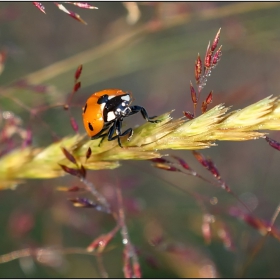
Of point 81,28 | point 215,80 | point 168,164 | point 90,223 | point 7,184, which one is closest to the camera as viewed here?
point 168,164

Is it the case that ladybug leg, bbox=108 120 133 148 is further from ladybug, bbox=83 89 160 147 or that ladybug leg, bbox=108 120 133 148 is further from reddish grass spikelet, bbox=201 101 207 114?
reddish grass spikelet, bbox=201 101 207 114

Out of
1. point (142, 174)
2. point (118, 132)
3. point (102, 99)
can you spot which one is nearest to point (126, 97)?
point (102, 99)

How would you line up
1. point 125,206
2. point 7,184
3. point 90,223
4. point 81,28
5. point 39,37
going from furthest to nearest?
point 81,28 → point 39,37 → point 90,223 → point 125,206 → point 7,184

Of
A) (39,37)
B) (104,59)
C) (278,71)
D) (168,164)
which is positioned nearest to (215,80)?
(278,71)

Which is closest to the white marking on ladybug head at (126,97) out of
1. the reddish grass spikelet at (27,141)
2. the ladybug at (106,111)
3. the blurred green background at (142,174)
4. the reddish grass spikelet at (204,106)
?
the ladybug at (106,111)

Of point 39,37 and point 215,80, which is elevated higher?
point 39,37

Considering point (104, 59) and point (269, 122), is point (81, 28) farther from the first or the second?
point (269, 122)

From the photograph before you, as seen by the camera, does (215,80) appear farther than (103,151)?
Yes
